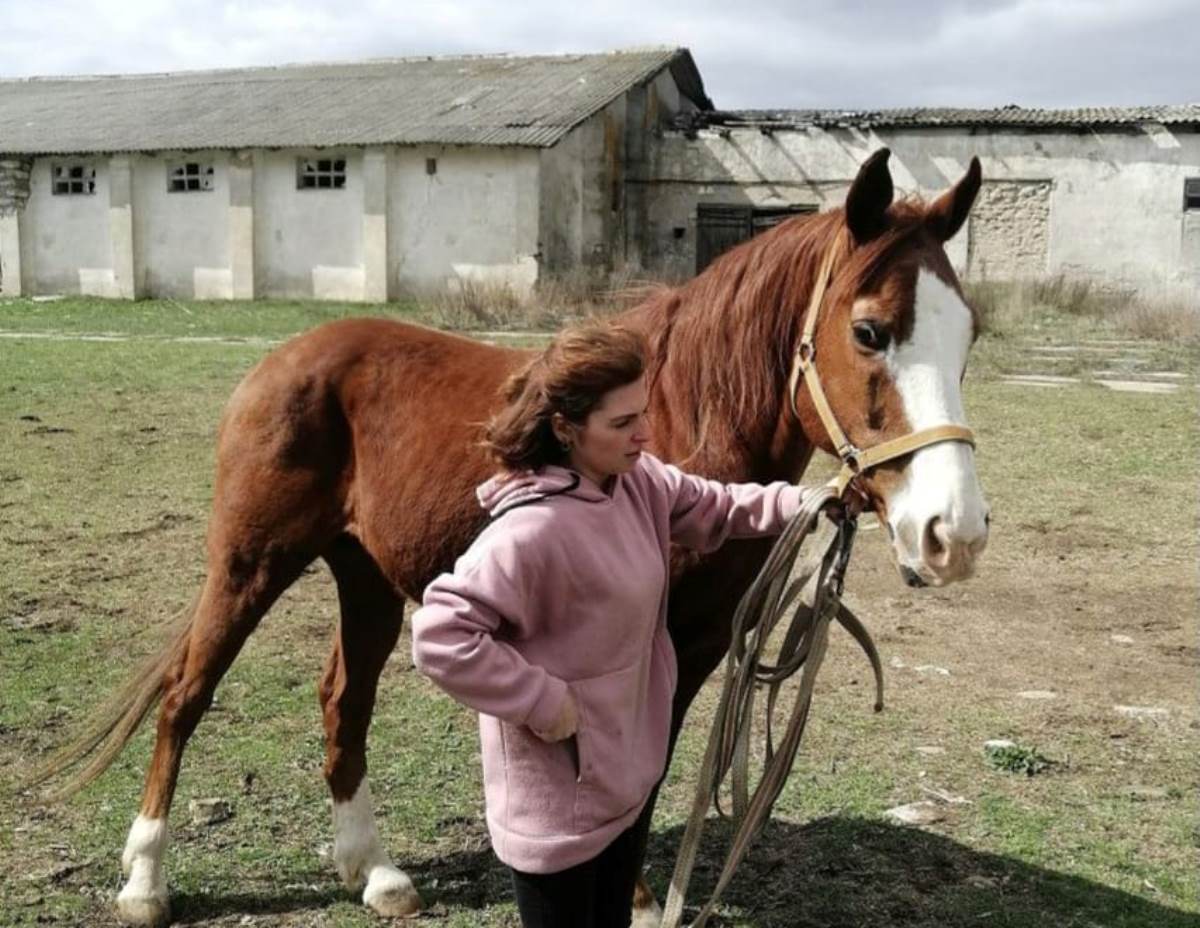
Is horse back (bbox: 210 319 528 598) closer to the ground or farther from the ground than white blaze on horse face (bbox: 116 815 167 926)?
farther from the ground

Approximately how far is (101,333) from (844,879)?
60.2 feet

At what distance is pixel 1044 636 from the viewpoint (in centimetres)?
597

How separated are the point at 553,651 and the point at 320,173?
2667 centimetres

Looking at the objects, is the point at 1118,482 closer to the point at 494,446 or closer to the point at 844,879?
the point at 844,879

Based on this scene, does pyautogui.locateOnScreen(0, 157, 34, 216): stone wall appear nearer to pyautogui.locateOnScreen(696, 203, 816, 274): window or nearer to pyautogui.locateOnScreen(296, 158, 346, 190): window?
pyautogui.locateOnScreen(296, 158, 346, 190): window

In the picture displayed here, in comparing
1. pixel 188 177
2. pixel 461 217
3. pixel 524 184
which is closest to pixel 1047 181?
pixel 524 184

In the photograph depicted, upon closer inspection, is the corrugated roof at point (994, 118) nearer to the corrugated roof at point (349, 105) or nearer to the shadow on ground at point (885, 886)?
the corrugated roof at point (349, 105)

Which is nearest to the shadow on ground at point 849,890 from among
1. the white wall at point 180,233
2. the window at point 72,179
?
the white wall at point 180,233

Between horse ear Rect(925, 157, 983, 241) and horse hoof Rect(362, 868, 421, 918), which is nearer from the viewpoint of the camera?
horse ear Rect(925, 157, 983, 241)

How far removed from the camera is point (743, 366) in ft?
9.96

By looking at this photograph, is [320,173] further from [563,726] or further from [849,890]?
[563,726]

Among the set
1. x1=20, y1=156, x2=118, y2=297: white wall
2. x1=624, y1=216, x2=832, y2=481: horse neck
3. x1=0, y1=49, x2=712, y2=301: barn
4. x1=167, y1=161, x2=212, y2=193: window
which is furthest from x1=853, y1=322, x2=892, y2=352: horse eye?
x1=20, y1=156, x2=118, y2=297: white wall

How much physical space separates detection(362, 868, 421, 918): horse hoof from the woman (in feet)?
4.32

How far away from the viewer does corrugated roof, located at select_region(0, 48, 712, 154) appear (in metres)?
26.5
